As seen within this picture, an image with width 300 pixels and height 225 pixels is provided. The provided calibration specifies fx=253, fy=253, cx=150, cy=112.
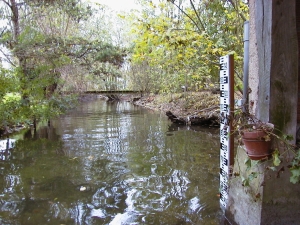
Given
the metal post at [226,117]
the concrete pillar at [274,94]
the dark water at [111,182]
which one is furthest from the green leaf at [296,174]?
the dark water at [111,182]

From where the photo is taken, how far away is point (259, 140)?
6.91ft

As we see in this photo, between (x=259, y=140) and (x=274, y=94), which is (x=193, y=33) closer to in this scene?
(x=274, y=94)

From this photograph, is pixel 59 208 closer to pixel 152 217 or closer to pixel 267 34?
pixel 152 217

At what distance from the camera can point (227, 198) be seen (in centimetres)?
296

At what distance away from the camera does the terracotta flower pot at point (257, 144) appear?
6.90ft

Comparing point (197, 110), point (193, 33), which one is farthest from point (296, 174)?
point (197, 110)

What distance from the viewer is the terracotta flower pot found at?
2.10 m

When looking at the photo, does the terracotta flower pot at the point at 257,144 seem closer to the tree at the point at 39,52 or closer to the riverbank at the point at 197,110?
the riverbank at the point at 197,110

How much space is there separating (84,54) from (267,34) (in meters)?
10.7

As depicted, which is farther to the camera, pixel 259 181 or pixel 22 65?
pixel 22 65

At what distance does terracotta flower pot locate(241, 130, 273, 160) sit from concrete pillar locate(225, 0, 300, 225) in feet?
0.47

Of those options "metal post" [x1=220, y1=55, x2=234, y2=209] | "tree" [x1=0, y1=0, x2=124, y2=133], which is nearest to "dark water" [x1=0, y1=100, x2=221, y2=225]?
"metal post" [x1=220, y1=55, x2=234, y2=209]

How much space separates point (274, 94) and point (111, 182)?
3.25m

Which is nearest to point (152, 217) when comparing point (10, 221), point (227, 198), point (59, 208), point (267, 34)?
point (227, 198)
